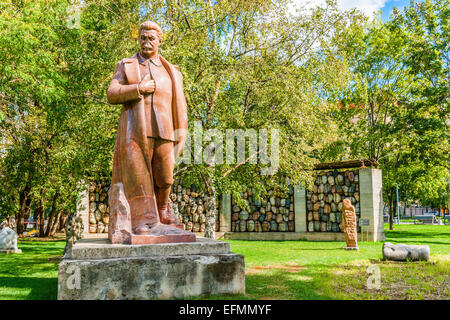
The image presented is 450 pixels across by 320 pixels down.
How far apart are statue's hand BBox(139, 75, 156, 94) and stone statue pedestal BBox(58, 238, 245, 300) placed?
79.9 inches

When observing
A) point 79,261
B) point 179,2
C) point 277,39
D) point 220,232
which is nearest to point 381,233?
point 220,232

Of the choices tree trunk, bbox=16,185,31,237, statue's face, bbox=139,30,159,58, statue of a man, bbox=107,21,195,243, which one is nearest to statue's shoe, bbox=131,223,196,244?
statue of a man, bbox=107,21,195,243

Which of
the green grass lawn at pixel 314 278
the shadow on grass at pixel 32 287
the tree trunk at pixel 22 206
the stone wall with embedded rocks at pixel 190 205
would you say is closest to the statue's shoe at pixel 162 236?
the green grass lawn at pixel 314 278

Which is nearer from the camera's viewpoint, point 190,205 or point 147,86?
point 147,86

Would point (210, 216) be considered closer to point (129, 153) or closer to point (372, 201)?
point (372, 201)

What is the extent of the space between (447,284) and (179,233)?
4285mm

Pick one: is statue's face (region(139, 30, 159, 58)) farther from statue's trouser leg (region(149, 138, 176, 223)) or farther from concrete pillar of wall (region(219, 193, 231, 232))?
concrete pillar of wall (region(219, 193, 231, 232))

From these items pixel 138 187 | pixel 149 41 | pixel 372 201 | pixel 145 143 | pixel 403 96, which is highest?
pixel 403 96

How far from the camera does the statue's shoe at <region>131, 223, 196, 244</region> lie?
4856 mm

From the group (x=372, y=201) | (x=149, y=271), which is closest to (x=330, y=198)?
(x=372, y=201)

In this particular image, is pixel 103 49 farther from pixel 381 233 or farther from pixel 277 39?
pixel 381 233

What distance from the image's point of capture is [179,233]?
5.03m

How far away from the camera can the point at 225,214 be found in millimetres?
16922

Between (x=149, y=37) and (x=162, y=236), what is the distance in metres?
2.76
